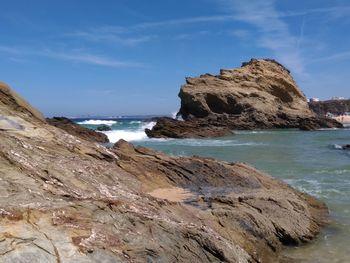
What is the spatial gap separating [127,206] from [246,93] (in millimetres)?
55961

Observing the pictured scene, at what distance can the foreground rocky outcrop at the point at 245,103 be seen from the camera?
57.9m

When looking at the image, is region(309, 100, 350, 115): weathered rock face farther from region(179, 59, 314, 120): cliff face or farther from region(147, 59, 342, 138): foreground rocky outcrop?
region(147, 59, 342, 138): foreground rocky outcrop

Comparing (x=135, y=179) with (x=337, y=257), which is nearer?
(x=337, y=257)

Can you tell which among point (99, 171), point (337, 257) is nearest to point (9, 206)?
point (99, 171)

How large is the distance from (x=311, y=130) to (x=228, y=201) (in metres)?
47.1

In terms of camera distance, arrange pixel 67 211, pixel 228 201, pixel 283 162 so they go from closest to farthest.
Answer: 1. pixel 67 211
2. pixel 228 201
3. pixel 283 162

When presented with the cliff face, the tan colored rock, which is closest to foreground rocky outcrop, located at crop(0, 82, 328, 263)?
the tan colored rock

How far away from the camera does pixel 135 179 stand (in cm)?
904

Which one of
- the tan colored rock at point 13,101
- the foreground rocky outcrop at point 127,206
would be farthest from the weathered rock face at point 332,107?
the tan colored rock at point 13,101

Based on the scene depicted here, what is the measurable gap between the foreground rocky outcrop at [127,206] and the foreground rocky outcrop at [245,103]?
4212 cm

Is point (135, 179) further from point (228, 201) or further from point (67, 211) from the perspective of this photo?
point (67, 211)

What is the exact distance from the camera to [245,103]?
59625 millimetres

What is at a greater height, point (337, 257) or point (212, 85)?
point (212, 85)

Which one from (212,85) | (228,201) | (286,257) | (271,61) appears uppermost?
(271,61)
